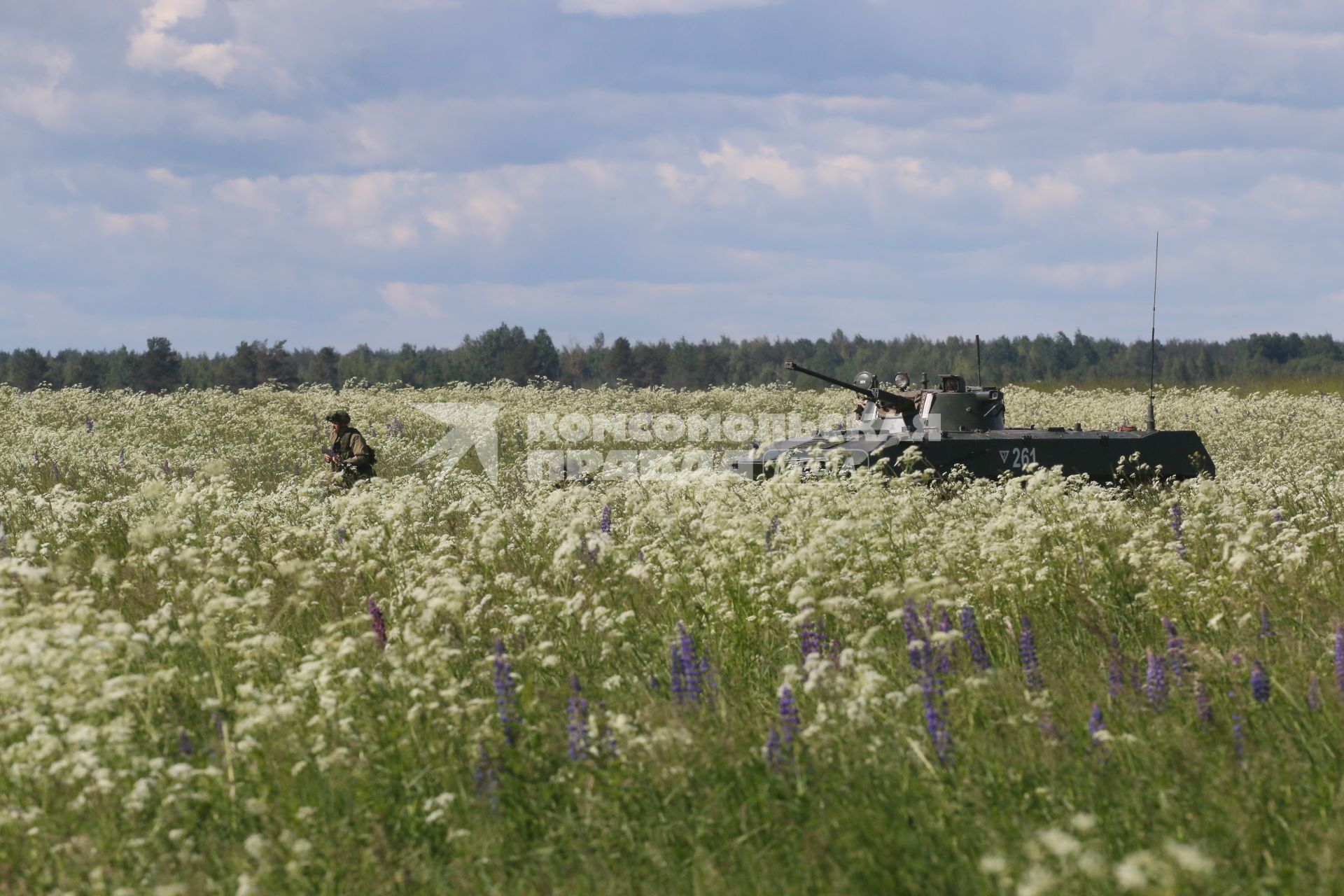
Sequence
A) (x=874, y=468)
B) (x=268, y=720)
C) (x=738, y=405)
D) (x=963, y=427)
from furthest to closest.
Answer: (x=738, y=405) < (x=963, y=427) < (x=874, y=468) < (x=268, y=720)

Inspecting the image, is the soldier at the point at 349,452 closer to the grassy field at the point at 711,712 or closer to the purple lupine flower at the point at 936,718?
the grassy field at the point at 711,712

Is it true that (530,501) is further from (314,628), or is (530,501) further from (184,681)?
(184,681)

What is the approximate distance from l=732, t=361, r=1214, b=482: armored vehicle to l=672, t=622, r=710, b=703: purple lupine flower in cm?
813

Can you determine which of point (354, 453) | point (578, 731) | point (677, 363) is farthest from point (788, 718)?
point (677, 363)

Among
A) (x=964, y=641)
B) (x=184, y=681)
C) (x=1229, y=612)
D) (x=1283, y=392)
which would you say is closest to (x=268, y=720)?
(x=184, y=681)

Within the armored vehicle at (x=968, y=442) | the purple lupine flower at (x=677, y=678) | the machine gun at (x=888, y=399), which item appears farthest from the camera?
the machine gun at (x=888, y=399)

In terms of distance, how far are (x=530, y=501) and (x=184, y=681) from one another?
22.1 ft

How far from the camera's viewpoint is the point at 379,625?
6.69 metres

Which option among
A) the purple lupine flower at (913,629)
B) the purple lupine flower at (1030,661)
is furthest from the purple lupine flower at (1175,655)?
the purple lupine flower at (913,629)

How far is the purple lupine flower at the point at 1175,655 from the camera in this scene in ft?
18.2

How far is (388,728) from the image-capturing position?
4926mm

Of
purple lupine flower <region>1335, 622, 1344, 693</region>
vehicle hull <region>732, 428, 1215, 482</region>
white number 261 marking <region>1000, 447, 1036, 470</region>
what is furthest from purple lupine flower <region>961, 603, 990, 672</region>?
white number 261 marking <region>1000, 447, 1036, 470</region>

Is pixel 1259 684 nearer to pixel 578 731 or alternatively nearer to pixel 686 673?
pixel 686 673

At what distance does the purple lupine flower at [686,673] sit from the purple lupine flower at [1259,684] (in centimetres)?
239
